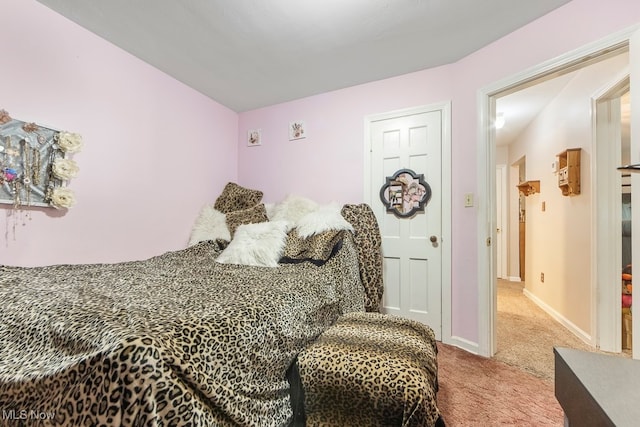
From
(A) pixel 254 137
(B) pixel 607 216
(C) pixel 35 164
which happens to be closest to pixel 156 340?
(C) pixel 35 164

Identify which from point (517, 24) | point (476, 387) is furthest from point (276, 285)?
point (517, 24)

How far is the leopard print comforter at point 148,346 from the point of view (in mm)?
762

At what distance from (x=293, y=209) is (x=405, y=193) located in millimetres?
1073

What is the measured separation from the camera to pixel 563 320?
9.59ft

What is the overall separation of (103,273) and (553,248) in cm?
424

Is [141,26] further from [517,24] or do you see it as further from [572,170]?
[572,170]

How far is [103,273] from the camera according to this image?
1656 millimetres

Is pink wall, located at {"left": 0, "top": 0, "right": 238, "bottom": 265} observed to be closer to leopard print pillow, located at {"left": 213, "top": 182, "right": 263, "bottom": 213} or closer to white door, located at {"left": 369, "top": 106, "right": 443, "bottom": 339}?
leopard print pillow, located at {"left": 213, "top": 182, "right": 263, "bottom": 213}

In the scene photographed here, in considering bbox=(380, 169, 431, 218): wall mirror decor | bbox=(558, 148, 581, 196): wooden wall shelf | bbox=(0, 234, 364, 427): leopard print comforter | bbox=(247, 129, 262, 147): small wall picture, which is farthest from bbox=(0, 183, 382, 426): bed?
bbox=(558, 148, 581, 196): wooden wall shelf

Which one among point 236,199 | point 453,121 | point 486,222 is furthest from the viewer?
point 236,199

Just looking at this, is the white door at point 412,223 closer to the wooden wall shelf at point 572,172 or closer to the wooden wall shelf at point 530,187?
the wooden wall shelf at point 572,172

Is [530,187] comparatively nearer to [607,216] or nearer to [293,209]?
[607,216]

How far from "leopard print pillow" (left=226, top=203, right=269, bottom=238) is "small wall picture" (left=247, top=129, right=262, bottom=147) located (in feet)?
3.05

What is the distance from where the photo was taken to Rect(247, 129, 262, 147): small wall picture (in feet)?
11.2
